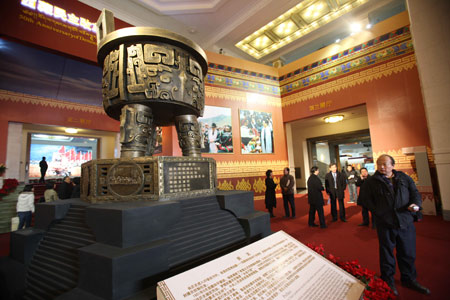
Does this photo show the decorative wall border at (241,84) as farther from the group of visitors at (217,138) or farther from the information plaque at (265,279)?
the information plaque at (265,279)

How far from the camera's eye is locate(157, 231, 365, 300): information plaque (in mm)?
836

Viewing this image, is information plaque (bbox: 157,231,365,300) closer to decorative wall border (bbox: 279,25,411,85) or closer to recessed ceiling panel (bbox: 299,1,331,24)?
decorative wall border (bbox: 279,25,411,85)

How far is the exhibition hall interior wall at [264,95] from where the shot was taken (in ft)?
14.3

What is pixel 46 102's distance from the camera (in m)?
7.44

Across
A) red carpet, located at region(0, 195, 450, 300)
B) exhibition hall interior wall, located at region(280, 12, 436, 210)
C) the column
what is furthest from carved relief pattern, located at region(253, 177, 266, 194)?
the column

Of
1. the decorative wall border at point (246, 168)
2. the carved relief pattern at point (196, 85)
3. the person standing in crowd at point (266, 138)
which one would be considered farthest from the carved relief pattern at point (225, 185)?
the carved relief pattern at point (196, 85)

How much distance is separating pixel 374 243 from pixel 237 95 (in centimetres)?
542

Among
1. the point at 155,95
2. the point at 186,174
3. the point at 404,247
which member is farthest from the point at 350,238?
the point at 155,95

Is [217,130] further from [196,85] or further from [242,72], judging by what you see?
[196,85]

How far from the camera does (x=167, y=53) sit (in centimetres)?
210

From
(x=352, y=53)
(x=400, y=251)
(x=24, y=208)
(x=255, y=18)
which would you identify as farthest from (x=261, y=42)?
(x=24, y=208)

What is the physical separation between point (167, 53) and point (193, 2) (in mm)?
5715

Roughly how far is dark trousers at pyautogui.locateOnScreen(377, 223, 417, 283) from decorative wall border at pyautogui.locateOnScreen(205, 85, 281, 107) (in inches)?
219

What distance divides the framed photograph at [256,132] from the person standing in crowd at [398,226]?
490 centimetres
